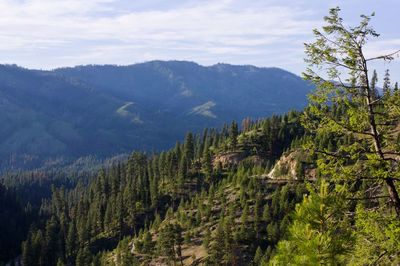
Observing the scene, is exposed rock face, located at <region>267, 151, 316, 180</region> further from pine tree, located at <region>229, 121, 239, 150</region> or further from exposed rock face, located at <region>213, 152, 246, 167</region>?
pine tree, located at <region>229, 121, 239, 150</region>

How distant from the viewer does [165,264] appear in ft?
389

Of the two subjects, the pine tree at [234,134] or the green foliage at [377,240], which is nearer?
the green foliage at [377,240]

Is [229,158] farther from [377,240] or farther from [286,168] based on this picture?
[377,240]

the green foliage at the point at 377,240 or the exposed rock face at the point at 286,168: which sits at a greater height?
the green foliage at the point at 377,240

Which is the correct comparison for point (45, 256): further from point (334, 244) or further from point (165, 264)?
point (334, 244)

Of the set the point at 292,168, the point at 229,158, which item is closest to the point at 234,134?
the point at 229,158

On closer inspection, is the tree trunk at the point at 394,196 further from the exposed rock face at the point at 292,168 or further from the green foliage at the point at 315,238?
the exposed rock face at the point at 292,168

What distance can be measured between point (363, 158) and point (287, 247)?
10.5 meters

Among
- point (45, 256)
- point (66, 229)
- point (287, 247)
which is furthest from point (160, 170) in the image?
point (287, 247)

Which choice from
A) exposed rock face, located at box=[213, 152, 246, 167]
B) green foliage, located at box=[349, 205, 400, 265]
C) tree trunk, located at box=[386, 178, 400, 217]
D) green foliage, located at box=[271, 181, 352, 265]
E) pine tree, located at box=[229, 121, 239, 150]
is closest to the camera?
green foliage, located at box=[349, 205, 400, 265]

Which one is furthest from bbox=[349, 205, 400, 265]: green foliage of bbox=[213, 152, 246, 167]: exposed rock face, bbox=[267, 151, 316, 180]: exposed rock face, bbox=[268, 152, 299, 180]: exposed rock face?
bbox=[213, 152, 246, 167]: exposed rock face

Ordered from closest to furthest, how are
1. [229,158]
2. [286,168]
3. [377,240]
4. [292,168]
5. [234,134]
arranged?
[377,240] → [292,168] → [286,168] → [234,134] → [229,158]

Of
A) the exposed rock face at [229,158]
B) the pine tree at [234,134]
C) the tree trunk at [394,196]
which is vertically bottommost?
the exposed rock face at [229,158]

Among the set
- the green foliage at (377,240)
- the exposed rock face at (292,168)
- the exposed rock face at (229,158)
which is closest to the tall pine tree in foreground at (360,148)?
the green foliage at (377,240)
